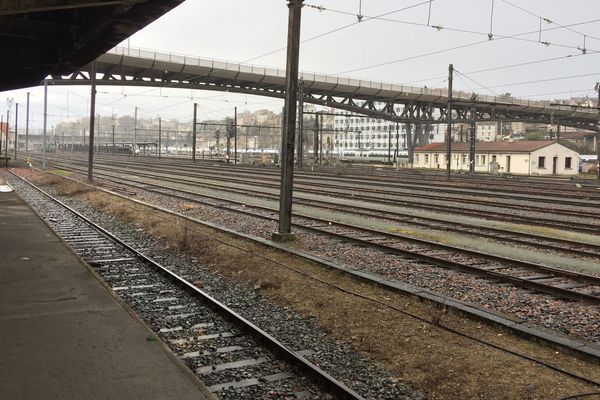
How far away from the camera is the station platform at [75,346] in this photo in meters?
4.45

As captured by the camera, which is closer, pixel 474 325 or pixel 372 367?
pixel 372 367

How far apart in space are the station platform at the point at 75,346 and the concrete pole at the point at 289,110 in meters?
5.15

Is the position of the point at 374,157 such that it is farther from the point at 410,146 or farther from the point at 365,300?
the point at 365,300

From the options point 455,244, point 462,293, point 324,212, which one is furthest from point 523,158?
point 462,293

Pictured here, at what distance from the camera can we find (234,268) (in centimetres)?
1021

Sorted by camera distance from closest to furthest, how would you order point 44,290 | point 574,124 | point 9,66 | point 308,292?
point 44,290 < point 308,292 < point 9,66 < point 574,124

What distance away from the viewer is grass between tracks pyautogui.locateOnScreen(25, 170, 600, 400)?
16.6 ft

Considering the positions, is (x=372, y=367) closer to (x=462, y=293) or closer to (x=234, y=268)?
(x=462, y=293)

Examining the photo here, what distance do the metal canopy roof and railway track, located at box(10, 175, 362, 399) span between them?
4.77 metres

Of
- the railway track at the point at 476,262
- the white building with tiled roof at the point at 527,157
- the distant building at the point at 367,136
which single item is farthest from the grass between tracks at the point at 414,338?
the distant building at the point at 367,136

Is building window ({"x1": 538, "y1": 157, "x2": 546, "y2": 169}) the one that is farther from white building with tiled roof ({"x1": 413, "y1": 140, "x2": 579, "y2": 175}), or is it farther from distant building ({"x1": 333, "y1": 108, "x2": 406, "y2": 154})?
distant building ({"x1": 333, "y1": 108, "x2": 406, "y2": 154})

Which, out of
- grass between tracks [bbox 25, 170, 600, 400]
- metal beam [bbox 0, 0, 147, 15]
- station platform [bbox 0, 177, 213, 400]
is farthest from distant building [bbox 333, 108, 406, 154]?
station platform [bbox 0, 177, 213, 400]

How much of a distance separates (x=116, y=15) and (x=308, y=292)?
22.5 feet

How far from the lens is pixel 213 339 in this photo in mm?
6371
